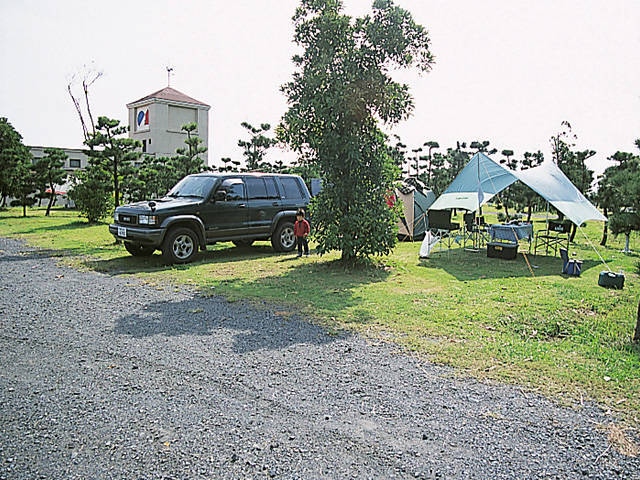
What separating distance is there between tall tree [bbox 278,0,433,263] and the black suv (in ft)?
6.84

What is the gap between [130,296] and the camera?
25.6 ft

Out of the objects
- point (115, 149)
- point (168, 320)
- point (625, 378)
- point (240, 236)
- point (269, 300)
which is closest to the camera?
point (625, 378)

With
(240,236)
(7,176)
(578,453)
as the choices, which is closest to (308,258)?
(240,236)

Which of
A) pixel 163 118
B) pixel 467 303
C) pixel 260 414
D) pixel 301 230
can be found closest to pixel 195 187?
pixel 301 230

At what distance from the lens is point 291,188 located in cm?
1298

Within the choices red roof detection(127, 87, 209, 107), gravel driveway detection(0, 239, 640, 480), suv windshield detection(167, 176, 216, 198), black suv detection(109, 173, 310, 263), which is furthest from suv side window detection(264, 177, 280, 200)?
red roof detection(127, 87, 209, 107)

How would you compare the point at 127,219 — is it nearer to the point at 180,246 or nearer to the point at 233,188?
the point at 180,246

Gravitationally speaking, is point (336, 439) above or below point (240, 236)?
below

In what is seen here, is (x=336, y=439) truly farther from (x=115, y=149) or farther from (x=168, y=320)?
(x=115, y=149)

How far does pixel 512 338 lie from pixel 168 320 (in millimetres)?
3966

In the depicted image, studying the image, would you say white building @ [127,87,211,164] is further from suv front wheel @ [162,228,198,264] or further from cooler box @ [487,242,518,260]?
cooler box @ [487,242,518,260]

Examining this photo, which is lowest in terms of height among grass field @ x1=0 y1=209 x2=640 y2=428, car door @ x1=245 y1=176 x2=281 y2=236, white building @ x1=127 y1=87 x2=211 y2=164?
grass field @ x1=0 y1=209 x2=640 y2=428

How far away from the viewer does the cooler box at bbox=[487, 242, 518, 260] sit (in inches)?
475

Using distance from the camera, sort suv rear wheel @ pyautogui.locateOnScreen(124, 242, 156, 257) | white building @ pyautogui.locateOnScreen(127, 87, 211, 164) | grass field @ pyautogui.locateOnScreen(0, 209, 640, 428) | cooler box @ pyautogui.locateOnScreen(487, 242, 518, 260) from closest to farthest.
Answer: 1. grass field @ pyautogui.locateOnScreen(0, 209, 640, 428)
2. suv rear wheel @ pyautogui.locateOnScreen(124, 242, 156, 257)
3. cooler box @ pyautogui.locateOnScreen(487, 242, 518, 260)
4. white building @ pyautogui.locateOnScreen(127, 87, 211, 164)
